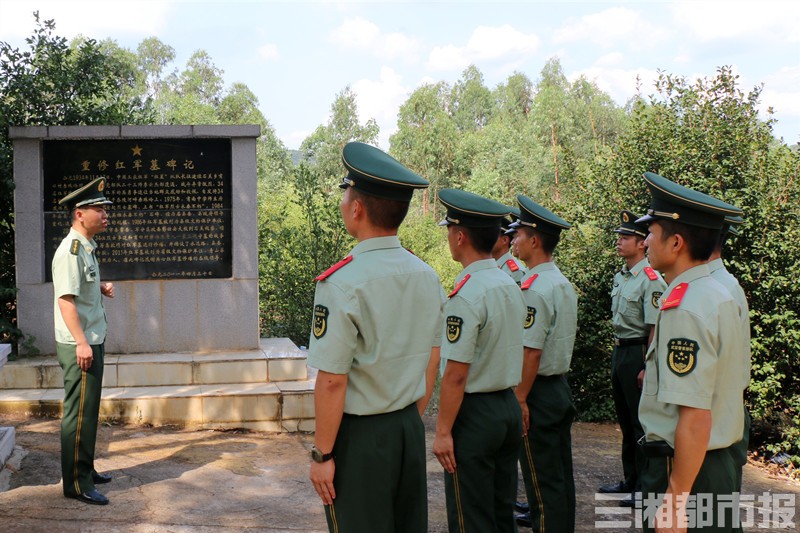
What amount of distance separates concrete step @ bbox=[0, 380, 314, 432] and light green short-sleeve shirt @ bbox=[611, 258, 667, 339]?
273cm

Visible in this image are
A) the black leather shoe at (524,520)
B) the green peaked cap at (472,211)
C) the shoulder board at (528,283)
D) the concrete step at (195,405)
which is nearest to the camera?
the green peaked cap at (472,211)

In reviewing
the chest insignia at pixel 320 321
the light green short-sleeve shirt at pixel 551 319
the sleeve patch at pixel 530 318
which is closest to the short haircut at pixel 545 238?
the light green short-sleeve shirt at pixel 551 319

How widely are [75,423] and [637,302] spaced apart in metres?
3.83

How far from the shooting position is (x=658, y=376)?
253 cm

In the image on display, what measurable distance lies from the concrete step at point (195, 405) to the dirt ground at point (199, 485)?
107mm

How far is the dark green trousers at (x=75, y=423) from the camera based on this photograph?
4.40m

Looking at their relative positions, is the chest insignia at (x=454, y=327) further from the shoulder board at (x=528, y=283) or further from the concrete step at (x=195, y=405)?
the concrete step at (x=195, y=405)

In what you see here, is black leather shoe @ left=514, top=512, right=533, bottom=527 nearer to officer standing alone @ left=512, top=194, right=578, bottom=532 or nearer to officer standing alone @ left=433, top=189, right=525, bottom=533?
officer standing alone @ left=512, top=194, right=578, bottom=532

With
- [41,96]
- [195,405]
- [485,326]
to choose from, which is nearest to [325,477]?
[485,326]

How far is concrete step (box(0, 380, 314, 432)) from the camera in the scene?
6.20 m

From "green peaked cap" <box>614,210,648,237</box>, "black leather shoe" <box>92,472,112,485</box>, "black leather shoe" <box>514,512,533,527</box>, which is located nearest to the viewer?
"black leather shoe" <box>514,512,533,527</box>

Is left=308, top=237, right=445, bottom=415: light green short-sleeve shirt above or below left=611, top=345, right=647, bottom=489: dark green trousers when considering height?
above

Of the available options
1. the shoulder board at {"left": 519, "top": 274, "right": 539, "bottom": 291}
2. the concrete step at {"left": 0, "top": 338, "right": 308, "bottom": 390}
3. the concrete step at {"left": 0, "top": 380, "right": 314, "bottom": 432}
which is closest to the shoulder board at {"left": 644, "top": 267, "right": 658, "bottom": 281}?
the shoulder board at {"left": 519, "top": 274, "right": 539, "bottom": 291}

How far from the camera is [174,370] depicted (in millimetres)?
6680
